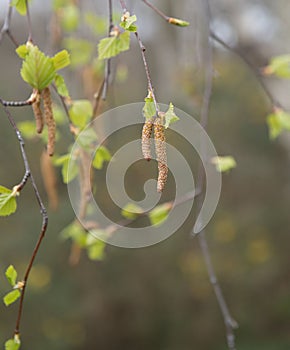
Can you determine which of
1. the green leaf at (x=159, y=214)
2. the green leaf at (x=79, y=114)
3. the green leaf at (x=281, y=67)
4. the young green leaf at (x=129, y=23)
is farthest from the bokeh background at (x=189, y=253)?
the young green leaf at (x=129, y=23)

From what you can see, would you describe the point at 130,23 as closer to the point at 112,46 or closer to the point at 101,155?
the point at 112,46

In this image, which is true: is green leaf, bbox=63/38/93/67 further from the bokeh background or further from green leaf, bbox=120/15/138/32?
green leaf, bbox=120/15/138/32

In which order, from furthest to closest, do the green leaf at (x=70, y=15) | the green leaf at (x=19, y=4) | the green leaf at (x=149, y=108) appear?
the green leaf at (x=70, y=15) < the green leaf at (x=19, y=4) < the green leaf at (x=149, y=108)

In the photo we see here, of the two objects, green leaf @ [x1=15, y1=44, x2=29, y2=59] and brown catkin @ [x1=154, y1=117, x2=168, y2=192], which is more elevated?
green leaf @ [x1=15, y1=44, x2=29, y2=59]

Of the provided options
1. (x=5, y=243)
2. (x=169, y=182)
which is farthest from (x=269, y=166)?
(x=5, y=243)

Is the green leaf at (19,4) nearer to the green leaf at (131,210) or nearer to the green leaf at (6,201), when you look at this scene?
the green leaf at (6,201)

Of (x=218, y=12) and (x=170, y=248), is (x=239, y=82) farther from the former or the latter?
(x=170, y=248)

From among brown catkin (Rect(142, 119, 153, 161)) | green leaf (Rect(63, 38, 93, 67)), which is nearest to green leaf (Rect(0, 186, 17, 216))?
brown catkin (Rect(142, 119, 153, 161))
